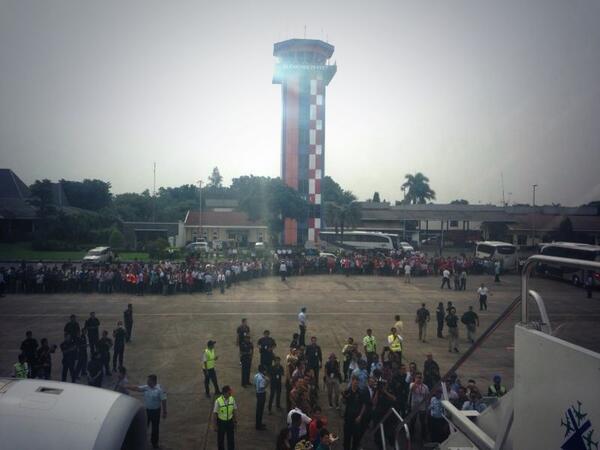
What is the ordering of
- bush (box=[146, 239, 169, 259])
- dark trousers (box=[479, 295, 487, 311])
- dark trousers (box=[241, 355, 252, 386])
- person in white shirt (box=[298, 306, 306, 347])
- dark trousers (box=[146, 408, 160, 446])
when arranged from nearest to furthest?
1. dark trousers (box=[146, 408, 160, 446])
2. dark trousers (box=[241, 355, 252, 386])
3. person in white shirt (box=[298, 306, 306, 347])
4. dark trousers (box=[479, 295, 487, 311])
5. bush (box=[146, 239, 169, 259])

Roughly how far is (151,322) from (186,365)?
5.49m

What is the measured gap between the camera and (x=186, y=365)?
12.5 m

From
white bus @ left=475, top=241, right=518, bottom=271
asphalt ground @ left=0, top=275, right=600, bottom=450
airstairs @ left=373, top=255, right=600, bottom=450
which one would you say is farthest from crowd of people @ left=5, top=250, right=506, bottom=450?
white bus @ left=475, top=241, right=518, bottom=271

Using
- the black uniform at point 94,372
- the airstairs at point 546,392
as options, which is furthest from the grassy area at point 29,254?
the airstairs at point 546,392

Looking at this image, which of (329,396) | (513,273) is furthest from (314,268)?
(329,396)

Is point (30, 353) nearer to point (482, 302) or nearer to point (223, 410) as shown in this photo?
point (223, 410)

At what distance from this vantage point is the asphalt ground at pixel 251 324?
8835 millimetres

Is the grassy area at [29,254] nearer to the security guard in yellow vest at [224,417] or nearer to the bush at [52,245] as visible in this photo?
the bush at [52,245]

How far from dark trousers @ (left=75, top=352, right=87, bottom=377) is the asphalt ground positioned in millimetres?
680

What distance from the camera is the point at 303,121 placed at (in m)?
53.0

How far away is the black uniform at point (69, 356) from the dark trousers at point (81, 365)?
16 cm

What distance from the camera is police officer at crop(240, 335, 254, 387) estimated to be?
1077 cm

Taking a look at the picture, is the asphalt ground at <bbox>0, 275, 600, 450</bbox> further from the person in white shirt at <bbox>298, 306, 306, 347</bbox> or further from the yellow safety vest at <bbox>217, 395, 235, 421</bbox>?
the yellow safety vest at <bbox>217, 395, 235, 421</bbox>

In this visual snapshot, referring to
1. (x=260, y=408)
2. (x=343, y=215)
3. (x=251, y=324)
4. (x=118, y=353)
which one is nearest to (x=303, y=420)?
(x=260, y=408)
